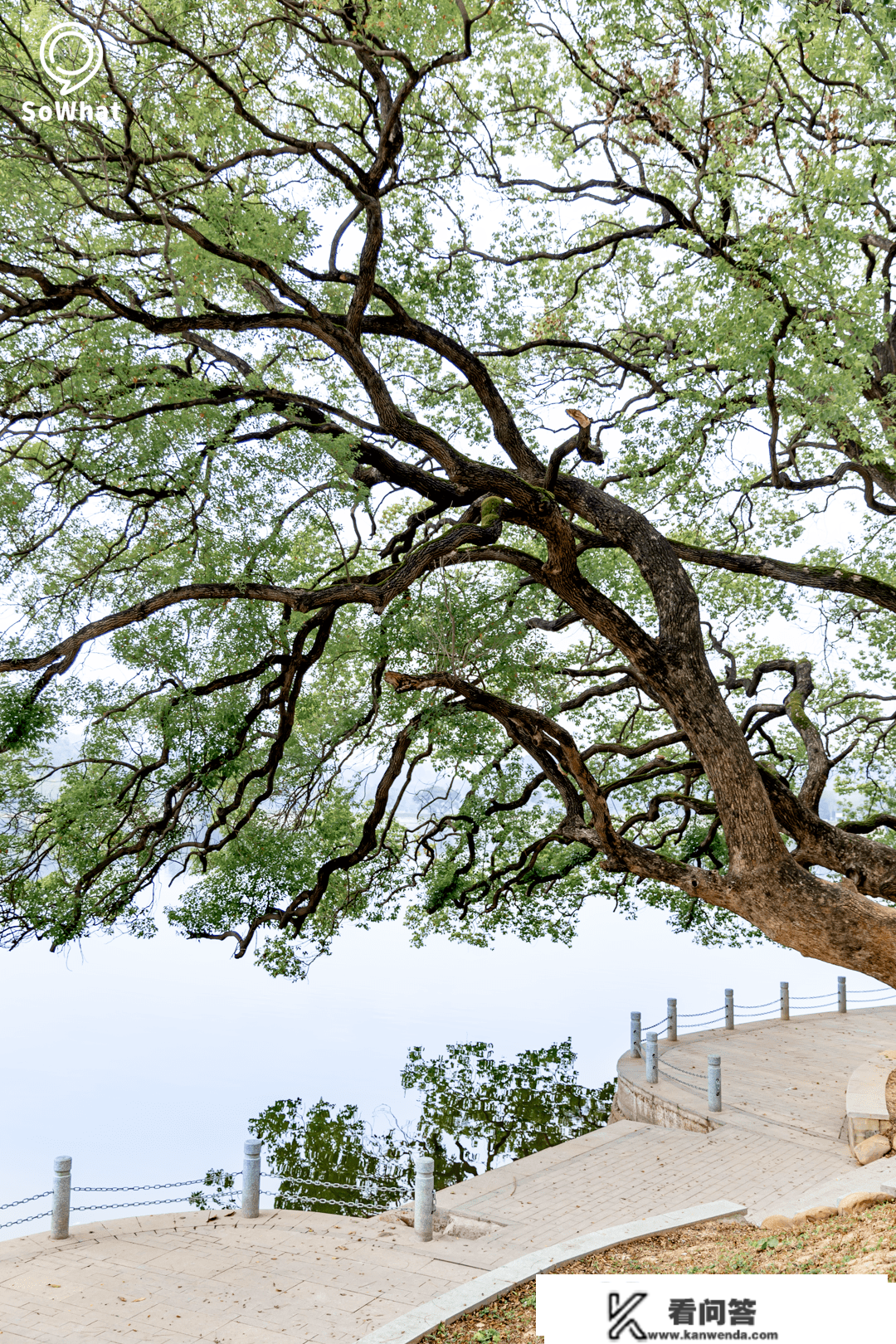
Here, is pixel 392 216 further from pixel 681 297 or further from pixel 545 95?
pixel 681 297

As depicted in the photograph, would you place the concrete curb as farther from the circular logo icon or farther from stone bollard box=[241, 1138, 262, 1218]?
the circular logo icon

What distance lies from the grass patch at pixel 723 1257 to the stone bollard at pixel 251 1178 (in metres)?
3.81

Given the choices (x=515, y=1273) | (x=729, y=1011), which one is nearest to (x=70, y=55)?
(x=515, y=1273)

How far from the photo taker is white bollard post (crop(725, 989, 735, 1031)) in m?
17.2

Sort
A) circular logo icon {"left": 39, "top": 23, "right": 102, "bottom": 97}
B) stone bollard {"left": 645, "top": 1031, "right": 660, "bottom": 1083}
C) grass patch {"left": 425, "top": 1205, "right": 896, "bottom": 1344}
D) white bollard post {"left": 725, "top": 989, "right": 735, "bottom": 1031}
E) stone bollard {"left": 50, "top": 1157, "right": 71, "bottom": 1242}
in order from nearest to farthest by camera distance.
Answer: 1. grass patch {"left": 425, "top": 1205, "right": 896, "bottom": 1344}
2. circular logo icon {"left": 39, "top": 23, "right": 102, "bottom": 97}
3. stone bollard {"left": 50, "top": 1157, "right": 71, "bottom": 1242}
4. stone bollard {"left": 645, "top": 1031, "right": 660, "bottom": 1083}
5. white bollard post {"left": 725, "top": 989, "right": 735, "bottom": 1031}

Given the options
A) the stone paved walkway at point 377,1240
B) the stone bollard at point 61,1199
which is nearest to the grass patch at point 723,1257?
the stone paved walkway at point 377,1240

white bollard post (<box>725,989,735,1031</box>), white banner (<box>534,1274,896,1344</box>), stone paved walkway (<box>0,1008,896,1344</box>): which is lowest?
stone paved walkway (<box>0,1008,896,1344</box>)

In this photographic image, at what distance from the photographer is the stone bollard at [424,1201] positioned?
817cm

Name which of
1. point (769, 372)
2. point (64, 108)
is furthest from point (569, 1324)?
point (64, 108)

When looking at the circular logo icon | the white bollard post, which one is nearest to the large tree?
the circular logo icon

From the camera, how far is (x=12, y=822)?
8953 mm

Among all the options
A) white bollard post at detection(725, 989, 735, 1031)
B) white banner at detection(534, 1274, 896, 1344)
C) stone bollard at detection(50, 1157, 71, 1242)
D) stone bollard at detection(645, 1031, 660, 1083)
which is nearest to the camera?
white banner at detection(534, 1274, 896, 1344)

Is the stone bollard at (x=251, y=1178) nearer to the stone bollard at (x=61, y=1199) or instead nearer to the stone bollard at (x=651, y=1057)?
the stone bollard at (x=61, y=1199)

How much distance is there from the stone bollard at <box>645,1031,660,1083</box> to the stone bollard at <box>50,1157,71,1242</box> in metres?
7.73
